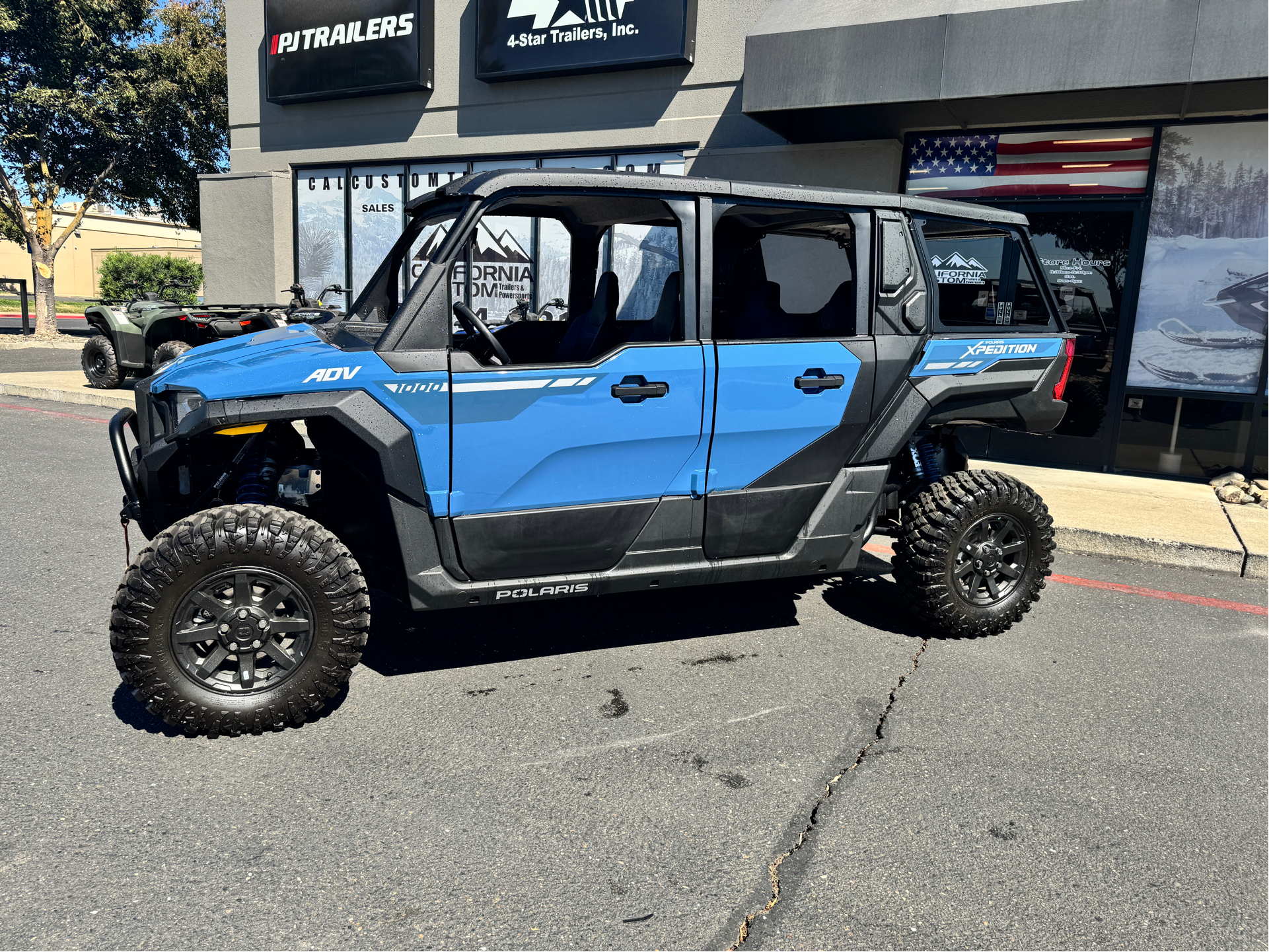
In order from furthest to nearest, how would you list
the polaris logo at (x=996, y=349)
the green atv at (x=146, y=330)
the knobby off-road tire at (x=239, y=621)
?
1. the green atv at (x=146, y=330)
2. the polaris logo at (x=996, y=349)
3. the knobby off-road tire at (x=239, y=621)

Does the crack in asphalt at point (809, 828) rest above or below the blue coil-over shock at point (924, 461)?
below

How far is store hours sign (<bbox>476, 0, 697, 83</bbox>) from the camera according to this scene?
10.7 m

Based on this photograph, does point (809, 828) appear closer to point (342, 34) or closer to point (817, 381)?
point (817, 381)

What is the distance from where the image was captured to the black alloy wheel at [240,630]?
3.34 metres

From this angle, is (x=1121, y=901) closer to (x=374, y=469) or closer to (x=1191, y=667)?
(x=1191, y=667)

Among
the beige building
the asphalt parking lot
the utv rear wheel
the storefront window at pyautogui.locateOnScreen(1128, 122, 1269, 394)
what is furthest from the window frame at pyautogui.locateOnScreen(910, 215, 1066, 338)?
the beige building

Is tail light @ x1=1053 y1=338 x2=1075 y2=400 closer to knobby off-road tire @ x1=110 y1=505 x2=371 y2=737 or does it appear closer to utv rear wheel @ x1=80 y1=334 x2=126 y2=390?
knobby off-road tire @ x1=110 y1=505 x2=371 y2=737

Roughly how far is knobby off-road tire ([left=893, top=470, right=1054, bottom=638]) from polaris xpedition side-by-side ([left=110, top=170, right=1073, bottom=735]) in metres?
0.01

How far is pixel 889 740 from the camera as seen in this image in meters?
3.61

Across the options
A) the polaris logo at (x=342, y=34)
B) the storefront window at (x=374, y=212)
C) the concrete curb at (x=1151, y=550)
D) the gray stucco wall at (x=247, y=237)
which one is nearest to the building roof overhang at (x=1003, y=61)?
the concrete curb at (x=1151, y=550)

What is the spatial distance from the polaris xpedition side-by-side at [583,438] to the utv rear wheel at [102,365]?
944 centimetres

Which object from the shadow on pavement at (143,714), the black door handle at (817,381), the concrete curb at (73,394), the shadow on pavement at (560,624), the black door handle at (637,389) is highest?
the black door handle at (817,381)

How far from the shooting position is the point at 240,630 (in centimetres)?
338

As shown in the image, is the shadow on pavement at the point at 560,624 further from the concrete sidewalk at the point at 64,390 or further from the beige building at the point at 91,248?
the beige building at the point at 91,248
